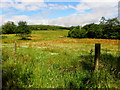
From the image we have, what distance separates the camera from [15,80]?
12.5ft

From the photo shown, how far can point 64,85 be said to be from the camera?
363cm

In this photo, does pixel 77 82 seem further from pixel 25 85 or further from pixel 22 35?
pixel 22 35

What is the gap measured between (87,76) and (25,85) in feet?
7.53

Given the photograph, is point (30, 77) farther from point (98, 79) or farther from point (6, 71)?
point (98, 79)

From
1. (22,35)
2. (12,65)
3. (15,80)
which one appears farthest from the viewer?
(22,35)

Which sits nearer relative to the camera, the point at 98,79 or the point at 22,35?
the point at 98,79

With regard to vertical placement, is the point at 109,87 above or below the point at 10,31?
below

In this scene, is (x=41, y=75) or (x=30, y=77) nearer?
(x=30, y=77)

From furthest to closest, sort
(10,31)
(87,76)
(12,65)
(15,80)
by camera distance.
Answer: (10,31) < (12,65) < (87,76) < (15,80)

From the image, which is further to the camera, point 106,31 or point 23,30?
point 106,31

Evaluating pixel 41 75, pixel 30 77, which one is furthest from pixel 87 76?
pixel 30 77

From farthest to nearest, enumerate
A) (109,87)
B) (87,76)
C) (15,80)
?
(87,76) → (15,80) → (109,87)

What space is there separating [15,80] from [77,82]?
2.25 meters

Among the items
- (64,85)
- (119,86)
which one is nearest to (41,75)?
(64,85)
